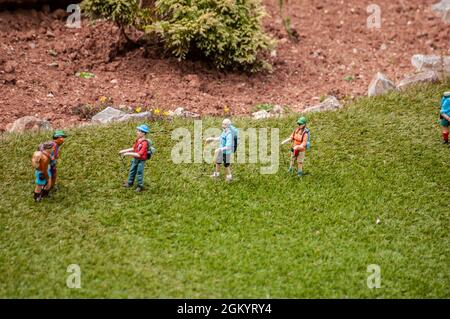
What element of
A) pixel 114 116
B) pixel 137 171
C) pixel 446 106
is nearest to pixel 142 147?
pixel 137 171

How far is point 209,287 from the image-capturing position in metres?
7.69

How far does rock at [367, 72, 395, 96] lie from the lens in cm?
1352

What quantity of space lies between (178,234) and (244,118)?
434 cm

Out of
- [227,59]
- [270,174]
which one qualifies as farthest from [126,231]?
[227,59]

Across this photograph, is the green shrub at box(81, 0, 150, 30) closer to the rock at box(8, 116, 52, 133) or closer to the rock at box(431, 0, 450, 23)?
the rock at box(8, 116, 52, 133)

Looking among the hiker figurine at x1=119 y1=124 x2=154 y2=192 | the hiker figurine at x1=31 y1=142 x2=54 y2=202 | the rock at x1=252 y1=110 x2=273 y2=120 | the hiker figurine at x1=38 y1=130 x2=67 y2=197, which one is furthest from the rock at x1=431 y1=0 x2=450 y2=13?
the hiker figurine at x1=31 y1=142 x2=54 y2=202

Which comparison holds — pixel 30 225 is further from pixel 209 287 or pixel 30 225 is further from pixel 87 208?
pixel 209 287

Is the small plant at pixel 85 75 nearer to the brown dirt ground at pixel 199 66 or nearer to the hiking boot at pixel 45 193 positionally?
the brown dirt ground at pixel 199 66

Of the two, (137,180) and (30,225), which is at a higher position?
(137,180)

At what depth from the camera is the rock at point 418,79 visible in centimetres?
1378

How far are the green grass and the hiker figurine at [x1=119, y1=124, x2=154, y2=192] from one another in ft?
1.19

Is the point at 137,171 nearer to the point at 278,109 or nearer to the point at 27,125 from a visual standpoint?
the point at 27,125
